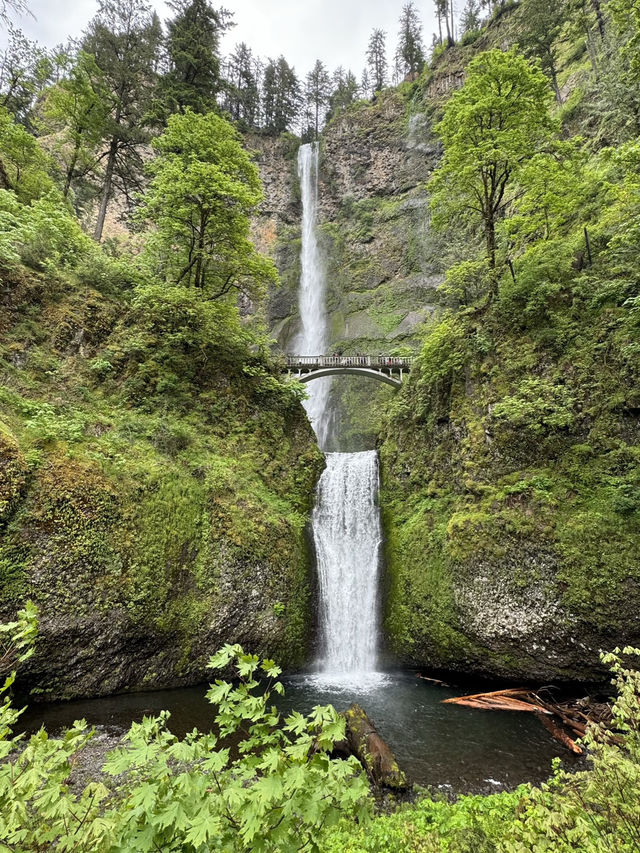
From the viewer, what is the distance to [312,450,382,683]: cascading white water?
426 inches

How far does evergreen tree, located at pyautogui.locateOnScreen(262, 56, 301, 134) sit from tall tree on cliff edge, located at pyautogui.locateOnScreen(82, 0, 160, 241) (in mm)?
25354

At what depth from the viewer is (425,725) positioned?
747cm

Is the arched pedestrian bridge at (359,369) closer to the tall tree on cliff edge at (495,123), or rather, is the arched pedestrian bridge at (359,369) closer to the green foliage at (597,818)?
the tall tree on cliff edge at (495,123)

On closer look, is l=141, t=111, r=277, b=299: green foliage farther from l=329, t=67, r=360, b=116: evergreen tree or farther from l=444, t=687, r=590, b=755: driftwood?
l=329, t=67, r=360, b=116: evergreen tree

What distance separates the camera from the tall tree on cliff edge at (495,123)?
11.4 m

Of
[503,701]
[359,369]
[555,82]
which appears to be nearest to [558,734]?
[503,701]

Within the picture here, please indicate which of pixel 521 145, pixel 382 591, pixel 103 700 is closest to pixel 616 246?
pixel 521 145

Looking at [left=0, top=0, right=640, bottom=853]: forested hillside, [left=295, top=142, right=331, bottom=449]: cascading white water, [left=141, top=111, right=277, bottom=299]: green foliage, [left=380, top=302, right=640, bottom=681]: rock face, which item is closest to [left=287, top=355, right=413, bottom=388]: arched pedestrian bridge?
[left=0, top=0, right=640, bottom=853]: forested hillside

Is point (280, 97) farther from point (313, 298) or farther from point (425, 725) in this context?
point (425, 725)

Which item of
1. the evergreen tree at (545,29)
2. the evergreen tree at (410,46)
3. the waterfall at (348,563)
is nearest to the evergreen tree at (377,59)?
the evergreen tree at (410,46)

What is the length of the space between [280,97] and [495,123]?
138 ft

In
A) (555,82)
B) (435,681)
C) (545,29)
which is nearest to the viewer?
(435,681)

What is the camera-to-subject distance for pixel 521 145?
11.3 metres

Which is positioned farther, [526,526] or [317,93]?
[317,93]
